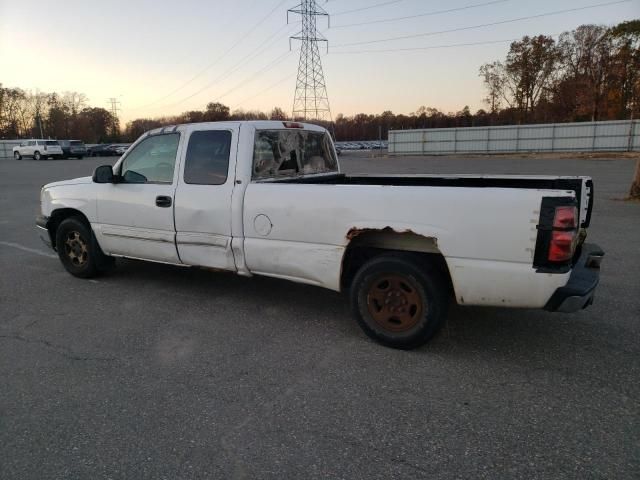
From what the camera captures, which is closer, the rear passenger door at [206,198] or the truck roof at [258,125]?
the rear passenger door at [206,198]

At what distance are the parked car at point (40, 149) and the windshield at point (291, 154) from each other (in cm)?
4309

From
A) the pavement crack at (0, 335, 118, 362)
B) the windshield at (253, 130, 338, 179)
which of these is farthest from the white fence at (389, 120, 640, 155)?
the pavement crack at (0, 335, 118, 362)

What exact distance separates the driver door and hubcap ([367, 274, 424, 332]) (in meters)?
2.24

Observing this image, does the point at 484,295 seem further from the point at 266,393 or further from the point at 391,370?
the point at 266,393

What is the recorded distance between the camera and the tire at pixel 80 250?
5.73m

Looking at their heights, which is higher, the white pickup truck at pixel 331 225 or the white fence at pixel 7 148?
the white fence at pixel 7 148

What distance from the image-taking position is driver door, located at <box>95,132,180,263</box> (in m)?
4.96

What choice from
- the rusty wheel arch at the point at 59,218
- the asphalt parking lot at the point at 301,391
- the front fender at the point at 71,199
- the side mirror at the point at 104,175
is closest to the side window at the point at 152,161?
the side mirror at the point at 104,175

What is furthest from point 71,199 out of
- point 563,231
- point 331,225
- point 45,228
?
point 563,231

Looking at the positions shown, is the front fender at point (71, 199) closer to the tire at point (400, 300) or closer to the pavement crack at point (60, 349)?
the pavement crack at point (60, 349)

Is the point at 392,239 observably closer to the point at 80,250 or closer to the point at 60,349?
the point at 60,349

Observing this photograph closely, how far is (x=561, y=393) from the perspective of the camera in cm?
315

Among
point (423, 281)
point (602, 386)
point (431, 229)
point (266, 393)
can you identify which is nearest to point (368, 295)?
point (423, 281)

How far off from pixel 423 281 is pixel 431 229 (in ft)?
1.37
